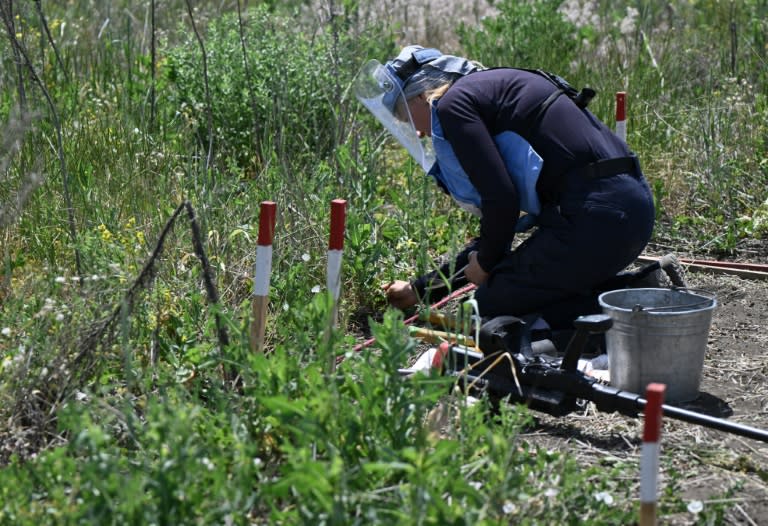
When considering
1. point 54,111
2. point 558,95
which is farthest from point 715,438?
point 54,111

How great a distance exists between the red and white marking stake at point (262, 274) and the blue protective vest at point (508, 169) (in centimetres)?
92

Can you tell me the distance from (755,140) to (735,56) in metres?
1.21

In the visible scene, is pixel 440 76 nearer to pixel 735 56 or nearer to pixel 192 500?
pixel 192 500

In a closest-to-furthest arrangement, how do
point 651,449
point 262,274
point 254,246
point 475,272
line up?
point 651,449, point 262,274, point 475,272, point 254,246

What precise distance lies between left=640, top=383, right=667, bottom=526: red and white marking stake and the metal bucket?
3.61 ft

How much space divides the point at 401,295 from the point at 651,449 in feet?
6.55

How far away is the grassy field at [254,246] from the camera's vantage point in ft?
7.89

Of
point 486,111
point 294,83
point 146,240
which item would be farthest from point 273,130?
point 486,111

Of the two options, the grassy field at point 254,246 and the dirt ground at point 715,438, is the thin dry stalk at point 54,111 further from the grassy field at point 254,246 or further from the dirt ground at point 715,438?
the dirt ground at point 715,438

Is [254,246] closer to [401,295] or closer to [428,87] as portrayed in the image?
[401,295]

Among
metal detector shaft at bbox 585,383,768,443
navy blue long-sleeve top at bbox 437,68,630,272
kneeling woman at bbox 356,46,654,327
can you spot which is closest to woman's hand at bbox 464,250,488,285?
kneeling woman at bbox 356,46,654,327

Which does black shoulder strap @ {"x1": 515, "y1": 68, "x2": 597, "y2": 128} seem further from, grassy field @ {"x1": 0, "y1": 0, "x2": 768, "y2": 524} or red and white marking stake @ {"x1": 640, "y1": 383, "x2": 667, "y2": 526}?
red and white marking stake @ {"x1": 640, "y1": 383, "x2": 667, "y2": 526}

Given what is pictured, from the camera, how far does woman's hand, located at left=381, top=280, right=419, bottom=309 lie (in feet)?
13.6

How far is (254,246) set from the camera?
4281mm
